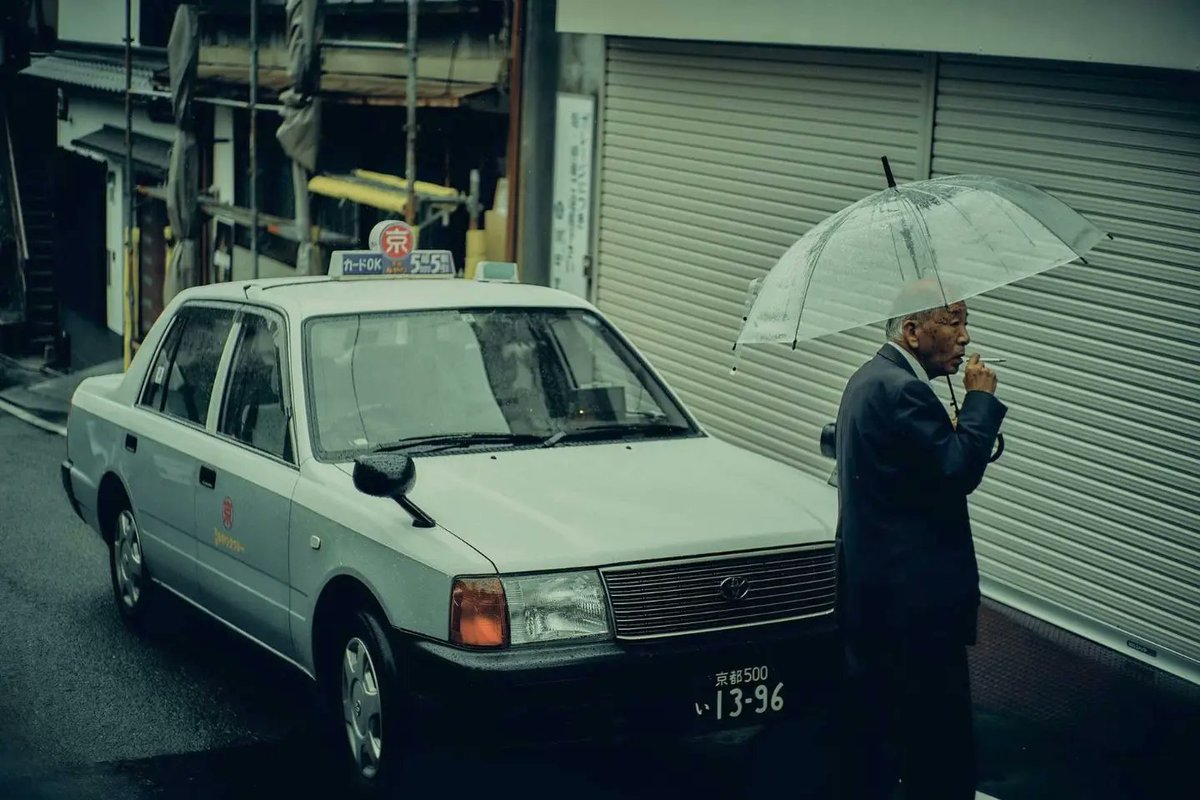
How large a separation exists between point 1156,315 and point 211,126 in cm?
1552

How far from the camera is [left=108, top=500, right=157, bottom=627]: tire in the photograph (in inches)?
310

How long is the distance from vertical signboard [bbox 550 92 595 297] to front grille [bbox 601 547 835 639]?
7.60 meters

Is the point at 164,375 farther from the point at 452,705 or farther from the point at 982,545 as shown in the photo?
the point at 982,545

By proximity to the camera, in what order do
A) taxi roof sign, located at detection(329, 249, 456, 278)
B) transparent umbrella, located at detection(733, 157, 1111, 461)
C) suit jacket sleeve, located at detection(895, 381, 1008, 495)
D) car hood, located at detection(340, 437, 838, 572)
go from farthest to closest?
taxi roof sign, located at detection(329, 249, 456, 278) → car hood, located at detection(340, 437, 838, 572) → transparent umbrella, located at detection(733, 157, 1111, 461) → suit jacket sleeve, located at detection(895, 381, 1008, 495)

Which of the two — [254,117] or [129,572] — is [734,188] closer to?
[129,572]

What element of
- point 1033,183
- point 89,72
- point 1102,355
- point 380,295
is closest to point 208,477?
point 380,295

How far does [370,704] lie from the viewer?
5.70 meters

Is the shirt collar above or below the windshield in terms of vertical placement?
above

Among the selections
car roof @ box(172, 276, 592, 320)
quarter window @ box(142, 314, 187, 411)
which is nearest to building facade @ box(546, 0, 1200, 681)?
car roof @ box(172, 276, 592, 320)

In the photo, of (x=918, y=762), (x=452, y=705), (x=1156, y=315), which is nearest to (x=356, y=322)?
(x=452, y=705)

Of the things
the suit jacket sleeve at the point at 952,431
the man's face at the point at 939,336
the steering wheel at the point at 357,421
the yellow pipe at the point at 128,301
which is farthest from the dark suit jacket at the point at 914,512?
the yellow pipe at the point at 128,301

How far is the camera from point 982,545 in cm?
910

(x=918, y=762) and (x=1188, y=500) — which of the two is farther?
(x=1188, y=500)

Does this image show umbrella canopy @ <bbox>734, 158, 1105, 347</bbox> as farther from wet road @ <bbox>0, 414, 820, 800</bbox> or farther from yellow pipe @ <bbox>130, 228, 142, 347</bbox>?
yellow pipe @ <bbox>130, 228, 142, 347</bbox>
